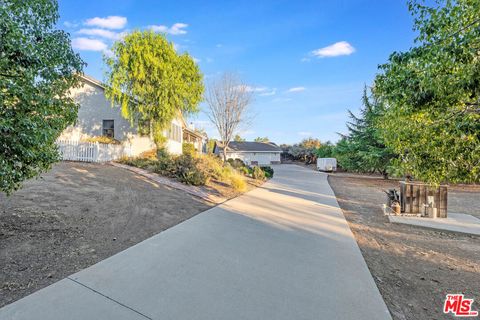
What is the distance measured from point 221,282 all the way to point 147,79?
619 inches

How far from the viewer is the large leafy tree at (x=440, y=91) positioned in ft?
9.37

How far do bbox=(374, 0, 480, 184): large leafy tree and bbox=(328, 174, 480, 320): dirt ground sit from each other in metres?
1.64

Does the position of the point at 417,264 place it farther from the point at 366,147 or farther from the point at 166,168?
the point at 366,147

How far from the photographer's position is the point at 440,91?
2.99 m

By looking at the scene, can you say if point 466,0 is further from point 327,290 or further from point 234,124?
point 234,124

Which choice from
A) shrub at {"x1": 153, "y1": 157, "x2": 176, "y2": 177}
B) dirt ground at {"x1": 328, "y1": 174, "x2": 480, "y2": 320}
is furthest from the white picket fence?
dirt ground at {"x1": 328, "y1": 174, "x2": 480, "y2": 320}

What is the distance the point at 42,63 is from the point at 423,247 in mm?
8190

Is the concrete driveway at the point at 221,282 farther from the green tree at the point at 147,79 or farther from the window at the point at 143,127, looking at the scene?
the window at the point at 143,127

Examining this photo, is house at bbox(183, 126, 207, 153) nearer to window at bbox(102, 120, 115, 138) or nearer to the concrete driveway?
window at bbox(102, 120, 115, 138)

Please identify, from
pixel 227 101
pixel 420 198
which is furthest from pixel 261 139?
pixel 420 198

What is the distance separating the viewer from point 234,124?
2330 centimetres

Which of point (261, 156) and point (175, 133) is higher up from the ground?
point (175, 133)

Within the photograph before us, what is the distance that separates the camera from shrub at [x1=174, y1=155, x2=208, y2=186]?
1089 cm

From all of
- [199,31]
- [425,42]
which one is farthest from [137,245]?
[199,31]
